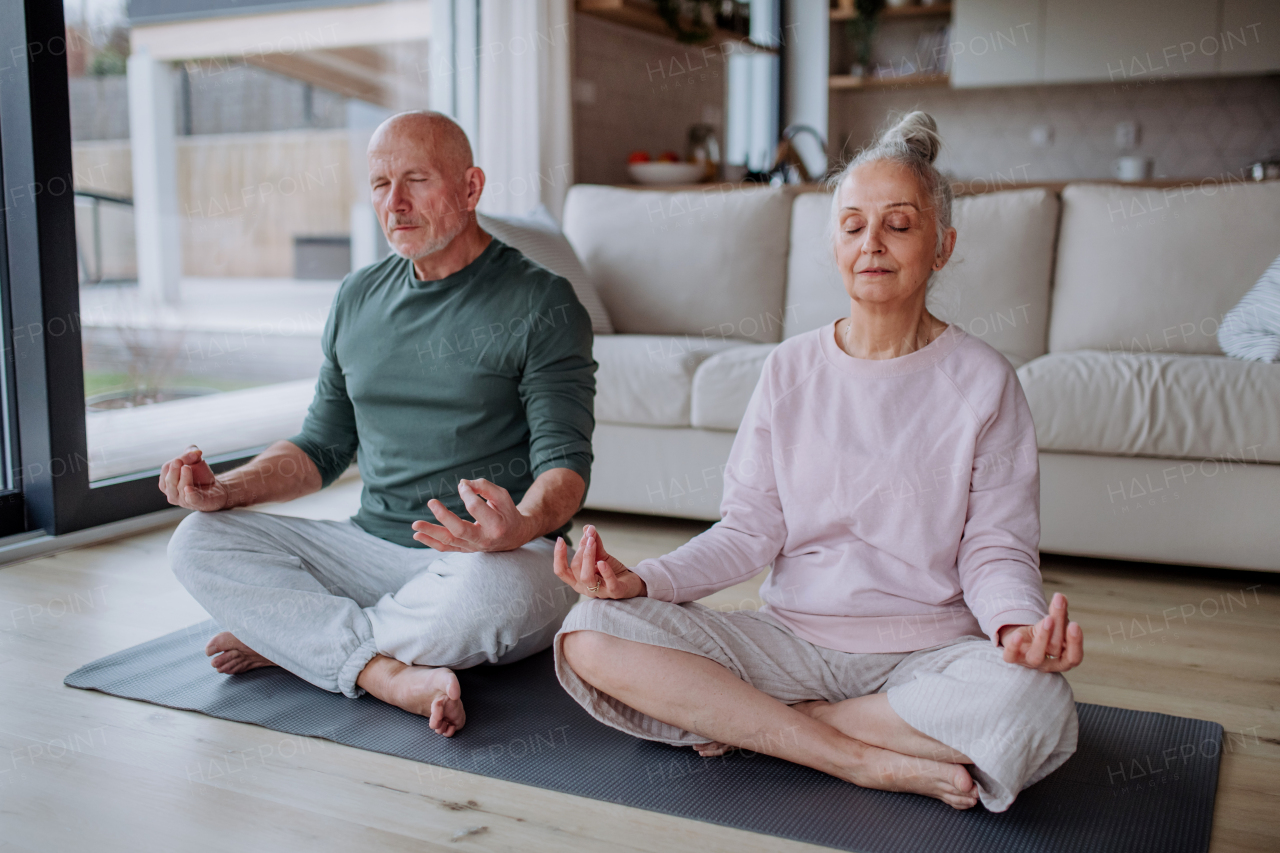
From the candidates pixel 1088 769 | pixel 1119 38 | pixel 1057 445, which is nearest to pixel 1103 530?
pixel 1057 445

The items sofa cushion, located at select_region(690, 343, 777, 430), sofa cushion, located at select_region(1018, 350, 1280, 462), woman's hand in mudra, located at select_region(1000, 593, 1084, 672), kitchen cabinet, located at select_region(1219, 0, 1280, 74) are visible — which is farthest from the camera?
kitchen cabinet, located at select_region(1219, 0, 1280, 74)

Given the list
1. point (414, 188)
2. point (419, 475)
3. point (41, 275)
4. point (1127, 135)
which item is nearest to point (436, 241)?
point (414, 188)

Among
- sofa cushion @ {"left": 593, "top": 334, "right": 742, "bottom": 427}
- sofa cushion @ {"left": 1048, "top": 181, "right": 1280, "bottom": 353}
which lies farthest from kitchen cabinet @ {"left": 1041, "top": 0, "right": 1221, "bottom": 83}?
sofa cushion @ {"left": 593, "top": 334, "right": 742, "bottom": 427}

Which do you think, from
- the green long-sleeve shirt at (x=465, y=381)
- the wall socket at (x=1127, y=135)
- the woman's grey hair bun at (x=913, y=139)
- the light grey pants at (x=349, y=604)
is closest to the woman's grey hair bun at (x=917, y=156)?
the woman's grey hair bun at (x=913, y=139)

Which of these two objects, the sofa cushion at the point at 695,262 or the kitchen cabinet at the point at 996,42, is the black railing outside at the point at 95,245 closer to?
the sofa cushion at the point at 695,262

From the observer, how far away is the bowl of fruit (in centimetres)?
425

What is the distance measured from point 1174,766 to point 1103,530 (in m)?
1.06

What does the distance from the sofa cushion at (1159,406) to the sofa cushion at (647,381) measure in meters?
0.84

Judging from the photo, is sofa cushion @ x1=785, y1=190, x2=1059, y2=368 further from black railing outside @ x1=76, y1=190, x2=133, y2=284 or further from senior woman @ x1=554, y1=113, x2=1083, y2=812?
black railing outside @ x1=76, y1=190, x2=133, y2=284

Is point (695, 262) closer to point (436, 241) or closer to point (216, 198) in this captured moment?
point (216, 198)

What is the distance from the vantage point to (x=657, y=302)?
3418 mm

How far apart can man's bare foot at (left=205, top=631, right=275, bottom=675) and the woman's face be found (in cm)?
116

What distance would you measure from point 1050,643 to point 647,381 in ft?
5.71

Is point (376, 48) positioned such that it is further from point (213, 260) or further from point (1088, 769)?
point (1088, 769)
